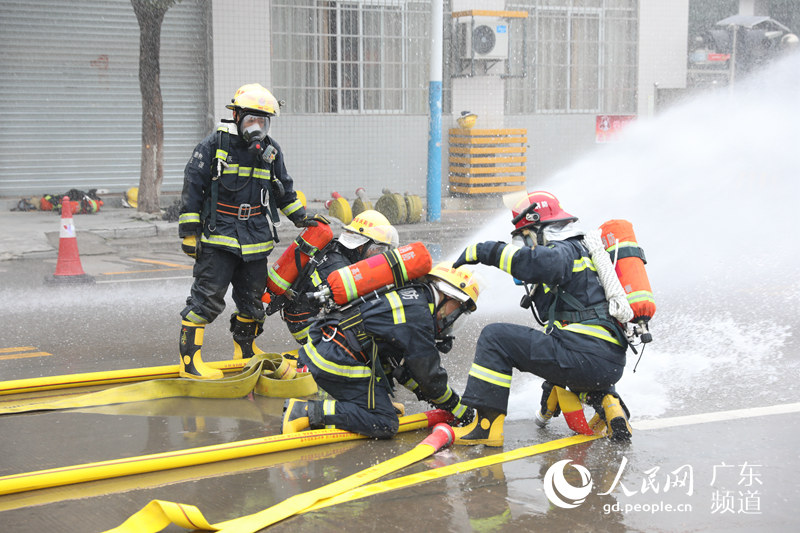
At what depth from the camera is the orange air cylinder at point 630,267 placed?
15.5ft

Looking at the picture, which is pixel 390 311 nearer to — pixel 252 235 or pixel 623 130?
pixel 252 235

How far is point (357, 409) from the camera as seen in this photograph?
15.6ft

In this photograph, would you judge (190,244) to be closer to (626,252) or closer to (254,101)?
(254,101)

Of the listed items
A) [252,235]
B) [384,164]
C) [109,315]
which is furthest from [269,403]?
[384,164]

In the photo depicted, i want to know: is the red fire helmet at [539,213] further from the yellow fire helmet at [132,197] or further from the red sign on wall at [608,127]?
the red sign on wall at [608,127]

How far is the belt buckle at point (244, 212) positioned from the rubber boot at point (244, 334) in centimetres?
76

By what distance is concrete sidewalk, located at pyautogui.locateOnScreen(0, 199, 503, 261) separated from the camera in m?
12.1

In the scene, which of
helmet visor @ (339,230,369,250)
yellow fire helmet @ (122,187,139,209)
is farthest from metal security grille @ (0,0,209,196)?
helmet visor @ (339,230,369,250)

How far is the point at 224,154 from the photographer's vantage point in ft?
19.3

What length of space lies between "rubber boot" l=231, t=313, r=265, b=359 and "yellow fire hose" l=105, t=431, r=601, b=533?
7.20 ft

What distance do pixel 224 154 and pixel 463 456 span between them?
255cm

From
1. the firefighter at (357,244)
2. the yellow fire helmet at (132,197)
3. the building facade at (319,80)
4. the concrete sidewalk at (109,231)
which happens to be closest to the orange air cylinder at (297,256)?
the firefighter at (357,244)

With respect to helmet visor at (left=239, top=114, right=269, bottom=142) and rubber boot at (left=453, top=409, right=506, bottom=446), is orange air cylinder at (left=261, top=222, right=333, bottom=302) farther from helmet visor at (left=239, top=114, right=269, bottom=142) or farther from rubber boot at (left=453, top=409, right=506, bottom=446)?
rubber boot at (left=453, top=409, right=506, bottom=446)

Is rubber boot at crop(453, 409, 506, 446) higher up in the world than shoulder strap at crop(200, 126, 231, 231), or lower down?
lower down
